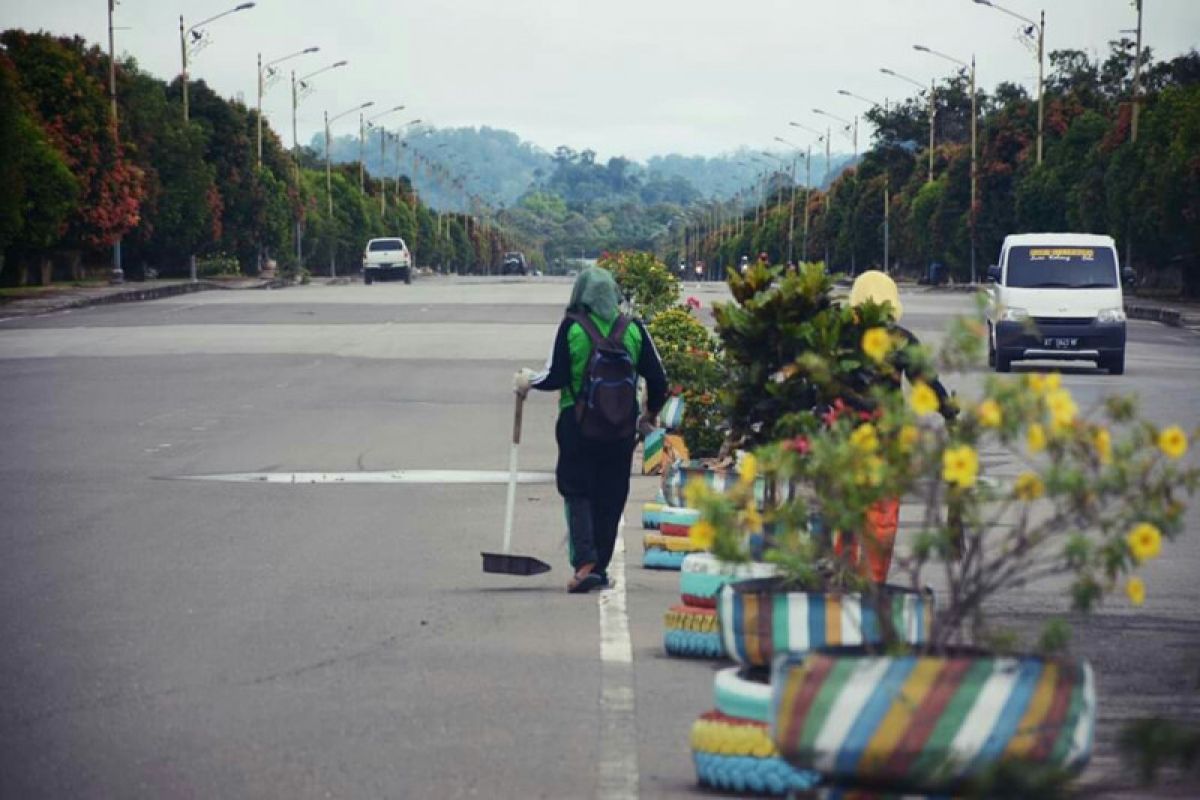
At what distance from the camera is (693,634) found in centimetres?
997

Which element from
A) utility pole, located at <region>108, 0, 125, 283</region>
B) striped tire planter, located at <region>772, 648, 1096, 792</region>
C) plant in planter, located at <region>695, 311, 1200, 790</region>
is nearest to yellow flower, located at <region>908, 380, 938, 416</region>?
plant in planter, located at <region>695, 311, 1200, 790</region>

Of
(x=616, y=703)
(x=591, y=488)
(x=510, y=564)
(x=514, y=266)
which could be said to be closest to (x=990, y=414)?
(x=616, y=703)

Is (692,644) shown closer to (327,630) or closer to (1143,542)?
(327,630)

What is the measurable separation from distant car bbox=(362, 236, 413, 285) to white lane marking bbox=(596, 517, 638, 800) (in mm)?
78864

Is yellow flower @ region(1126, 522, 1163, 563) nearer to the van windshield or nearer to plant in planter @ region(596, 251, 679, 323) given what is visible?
plant in planter @ region(596, 251, 679, 323)

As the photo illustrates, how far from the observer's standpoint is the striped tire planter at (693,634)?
32.5 feet

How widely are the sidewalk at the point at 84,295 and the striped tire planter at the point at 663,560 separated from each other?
36016 mm

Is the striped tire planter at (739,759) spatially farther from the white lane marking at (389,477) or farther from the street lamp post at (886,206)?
the street lamp post at (886,206)

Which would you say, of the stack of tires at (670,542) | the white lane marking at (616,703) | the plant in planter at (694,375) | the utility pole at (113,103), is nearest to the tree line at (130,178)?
the utility pole at (113,103)

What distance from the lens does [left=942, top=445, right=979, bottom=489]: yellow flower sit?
5723 mm

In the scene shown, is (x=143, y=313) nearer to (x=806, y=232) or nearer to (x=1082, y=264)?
(x=1082, y=264)

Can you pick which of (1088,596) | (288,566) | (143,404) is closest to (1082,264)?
(143,404)

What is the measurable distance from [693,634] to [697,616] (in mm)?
83

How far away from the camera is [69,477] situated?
18203 mm
